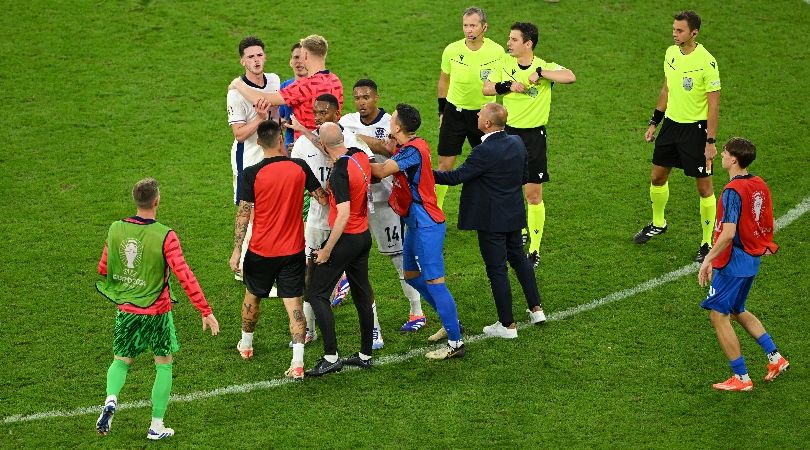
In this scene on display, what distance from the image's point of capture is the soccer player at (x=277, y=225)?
30.0ft

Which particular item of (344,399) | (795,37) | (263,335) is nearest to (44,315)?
(263,335)

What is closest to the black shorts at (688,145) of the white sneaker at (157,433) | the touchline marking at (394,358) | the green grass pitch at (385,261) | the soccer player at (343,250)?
the green grass pitch at (385,261)

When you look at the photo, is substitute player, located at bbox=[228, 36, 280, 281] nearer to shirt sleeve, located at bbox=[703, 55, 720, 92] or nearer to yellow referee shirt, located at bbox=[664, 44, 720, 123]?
yellow referee shirt, located at bbox=[664, 44, 720, 123]

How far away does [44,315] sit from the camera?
35.5 feet

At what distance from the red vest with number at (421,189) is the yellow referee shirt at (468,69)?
312 cm

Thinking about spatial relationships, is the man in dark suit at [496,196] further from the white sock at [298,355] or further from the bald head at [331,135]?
the white sock at [298,355]

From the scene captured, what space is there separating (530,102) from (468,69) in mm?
1119

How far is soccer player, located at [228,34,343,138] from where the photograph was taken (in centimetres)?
1036

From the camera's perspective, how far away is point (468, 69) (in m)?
12.7

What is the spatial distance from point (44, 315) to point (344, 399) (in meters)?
3.46

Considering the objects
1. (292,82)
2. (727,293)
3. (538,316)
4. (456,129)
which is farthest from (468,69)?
(727,293)

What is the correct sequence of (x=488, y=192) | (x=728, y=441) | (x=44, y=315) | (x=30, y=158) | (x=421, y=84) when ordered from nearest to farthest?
1. (x=728, y=441)
2. (x=488, y=192)
3. (x=44, y=315)
4. (x=30, y=158)
5. (x=421, y=84)

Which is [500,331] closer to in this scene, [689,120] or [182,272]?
[182,272]

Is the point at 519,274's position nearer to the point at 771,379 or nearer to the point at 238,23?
the point at 771,379
